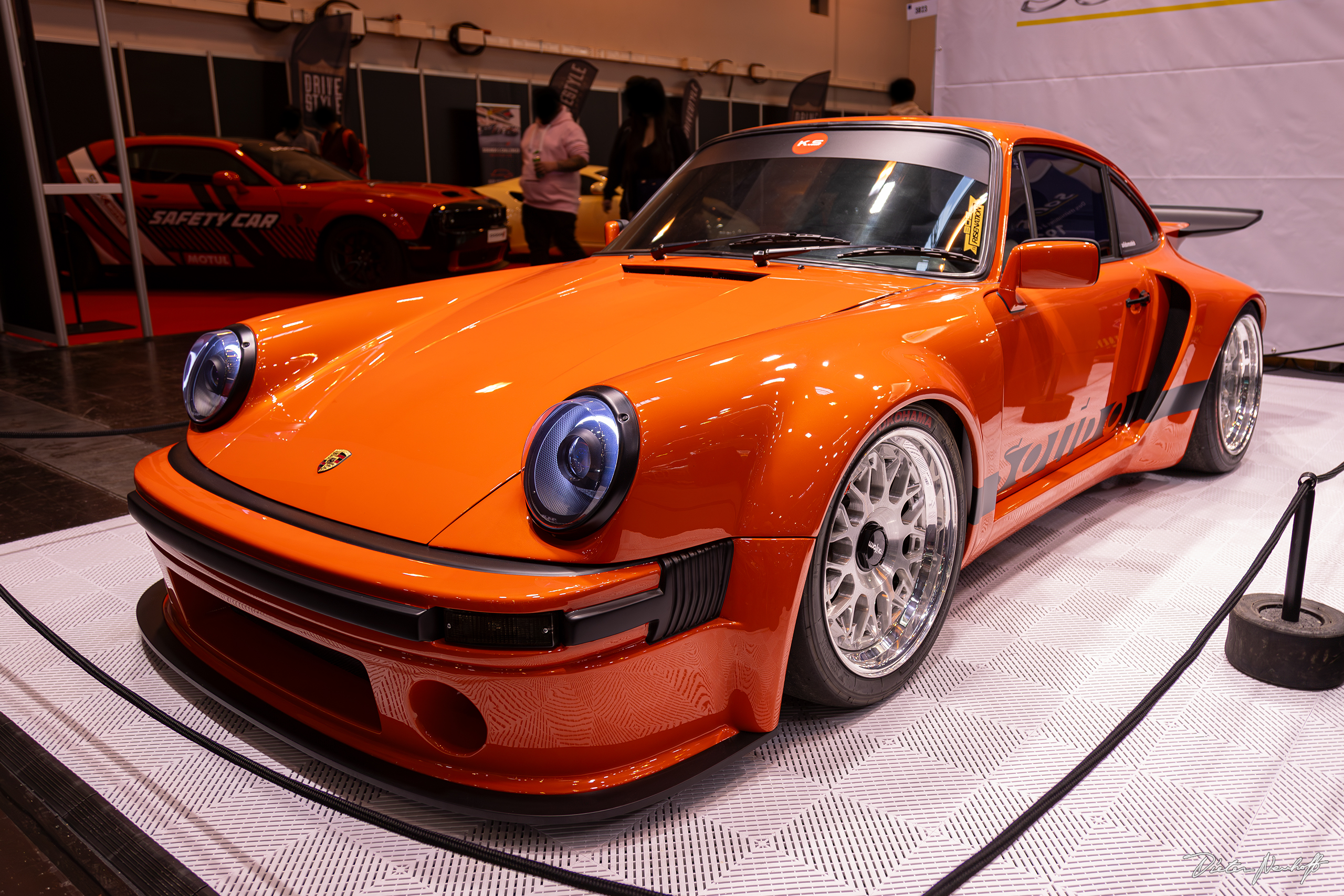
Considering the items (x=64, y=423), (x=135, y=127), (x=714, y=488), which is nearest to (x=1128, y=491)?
(x=714, y=488)

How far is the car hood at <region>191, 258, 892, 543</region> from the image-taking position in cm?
159

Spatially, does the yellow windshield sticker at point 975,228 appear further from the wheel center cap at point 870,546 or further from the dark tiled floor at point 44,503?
the dark tiled floor at point 44,503

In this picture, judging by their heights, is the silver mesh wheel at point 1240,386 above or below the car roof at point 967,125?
below

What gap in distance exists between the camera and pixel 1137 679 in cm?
204

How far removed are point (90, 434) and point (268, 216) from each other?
16.1ft

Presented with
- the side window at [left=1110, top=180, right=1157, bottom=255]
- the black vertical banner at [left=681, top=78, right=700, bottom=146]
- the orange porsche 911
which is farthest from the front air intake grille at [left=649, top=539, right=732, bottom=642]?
the black vertical banner at [left=681, top=78, right=700, bottom=146]

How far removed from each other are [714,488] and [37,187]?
608 centimetres

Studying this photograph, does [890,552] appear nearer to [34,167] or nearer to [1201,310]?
[1201,310]

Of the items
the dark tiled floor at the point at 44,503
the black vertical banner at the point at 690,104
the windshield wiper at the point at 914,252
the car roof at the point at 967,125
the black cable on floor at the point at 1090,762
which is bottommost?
the dark tiled floor at the point at 44,503

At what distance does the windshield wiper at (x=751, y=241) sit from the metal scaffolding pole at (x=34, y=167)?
5.09m

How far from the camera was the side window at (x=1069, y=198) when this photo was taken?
2.62m

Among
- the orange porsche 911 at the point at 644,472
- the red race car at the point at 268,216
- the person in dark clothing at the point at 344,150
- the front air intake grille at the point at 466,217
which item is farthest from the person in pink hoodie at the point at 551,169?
the orange porsche 911 at the point at 644,472

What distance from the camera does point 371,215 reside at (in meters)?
7.47

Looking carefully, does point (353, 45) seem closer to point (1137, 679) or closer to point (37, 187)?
point (37, 187)
